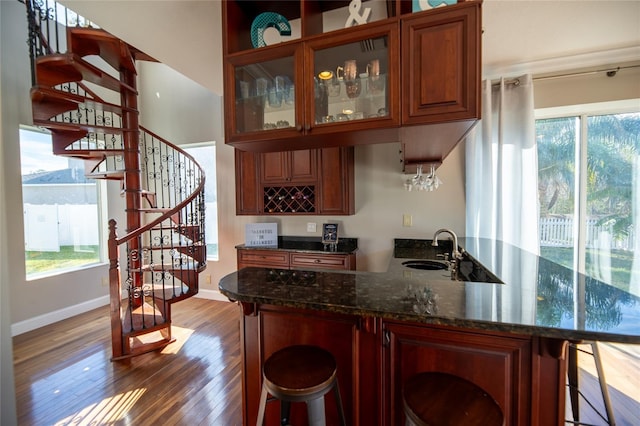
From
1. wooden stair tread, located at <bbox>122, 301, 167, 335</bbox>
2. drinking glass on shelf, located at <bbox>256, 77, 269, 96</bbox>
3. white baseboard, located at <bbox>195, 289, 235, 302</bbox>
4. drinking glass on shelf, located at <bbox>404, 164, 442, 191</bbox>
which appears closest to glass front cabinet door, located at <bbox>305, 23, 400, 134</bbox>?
drinking glass on shelf, located at <bbox>256, 77, 269, 96</bbox>

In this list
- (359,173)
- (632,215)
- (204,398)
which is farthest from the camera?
(359,173)

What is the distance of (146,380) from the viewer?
A: 2109mm

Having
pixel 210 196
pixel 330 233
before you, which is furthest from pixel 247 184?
pixel 330 233

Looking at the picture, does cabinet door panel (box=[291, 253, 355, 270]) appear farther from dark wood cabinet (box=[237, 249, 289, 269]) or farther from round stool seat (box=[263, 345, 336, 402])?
round stool seat (box=[263, 345, 336, 402])

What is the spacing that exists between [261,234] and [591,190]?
351 centimetres

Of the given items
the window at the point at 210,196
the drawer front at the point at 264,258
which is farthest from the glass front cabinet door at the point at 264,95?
the window at the point at 210,196

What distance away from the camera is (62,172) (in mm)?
3377

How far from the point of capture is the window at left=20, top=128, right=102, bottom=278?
9.93ft

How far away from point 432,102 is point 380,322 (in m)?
0.96

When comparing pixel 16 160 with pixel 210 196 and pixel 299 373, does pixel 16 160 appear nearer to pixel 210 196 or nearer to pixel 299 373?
pixel 210 196

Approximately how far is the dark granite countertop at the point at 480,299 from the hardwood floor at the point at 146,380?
3.85ft

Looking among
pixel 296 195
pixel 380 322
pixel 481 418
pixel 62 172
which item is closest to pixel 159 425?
pixel 380 322

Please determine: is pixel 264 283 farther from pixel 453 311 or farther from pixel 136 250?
pixel 136 250

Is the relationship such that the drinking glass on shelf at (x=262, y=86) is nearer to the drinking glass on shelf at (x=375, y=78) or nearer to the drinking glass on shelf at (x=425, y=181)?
the drinking glass on shelf at (x=375, y=78)
